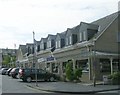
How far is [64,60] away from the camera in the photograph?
40.7m

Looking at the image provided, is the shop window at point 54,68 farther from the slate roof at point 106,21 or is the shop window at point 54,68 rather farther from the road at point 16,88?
the road at point 16,88

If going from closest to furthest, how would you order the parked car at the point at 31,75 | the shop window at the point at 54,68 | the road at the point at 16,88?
the road at the point at 16,88 < the parked car at the point at 31,75 < the shop window at the point at 54,68

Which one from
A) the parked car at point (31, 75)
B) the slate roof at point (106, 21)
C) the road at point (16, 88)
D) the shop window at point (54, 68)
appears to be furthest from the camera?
the shop window at point (54, 68)

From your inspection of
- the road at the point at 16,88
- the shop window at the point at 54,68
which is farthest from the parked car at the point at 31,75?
the shop window at the point at 54,68

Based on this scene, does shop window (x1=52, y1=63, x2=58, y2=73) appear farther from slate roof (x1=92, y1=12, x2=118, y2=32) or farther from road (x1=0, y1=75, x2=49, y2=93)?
road (x1=0, y1=75, x2=49, y2=93)

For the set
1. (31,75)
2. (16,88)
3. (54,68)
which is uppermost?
(54,68)

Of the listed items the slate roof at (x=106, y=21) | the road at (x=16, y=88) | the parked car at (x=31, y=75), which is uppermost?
the slate roof at (x=106, y=21)

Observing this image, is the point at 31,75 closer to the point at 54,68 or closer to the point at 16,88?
the point at 16,88

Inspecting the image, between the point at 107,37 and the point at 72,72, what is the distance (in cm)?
604

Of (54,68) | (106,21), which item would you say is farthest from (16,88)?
(54,68)

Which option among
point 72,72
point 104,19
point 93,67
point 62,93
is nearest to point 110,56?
point 93,67

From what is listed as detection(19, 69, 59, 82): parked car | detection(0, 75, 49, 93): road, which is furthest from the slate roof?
detection(0, 75, 49, 93): road

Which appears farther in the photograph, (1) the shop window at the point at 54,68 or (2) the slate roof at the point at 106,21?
(1) the shop window at the point at 54,68

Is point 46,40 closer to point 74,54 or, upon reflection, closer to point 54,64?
point 54,64
